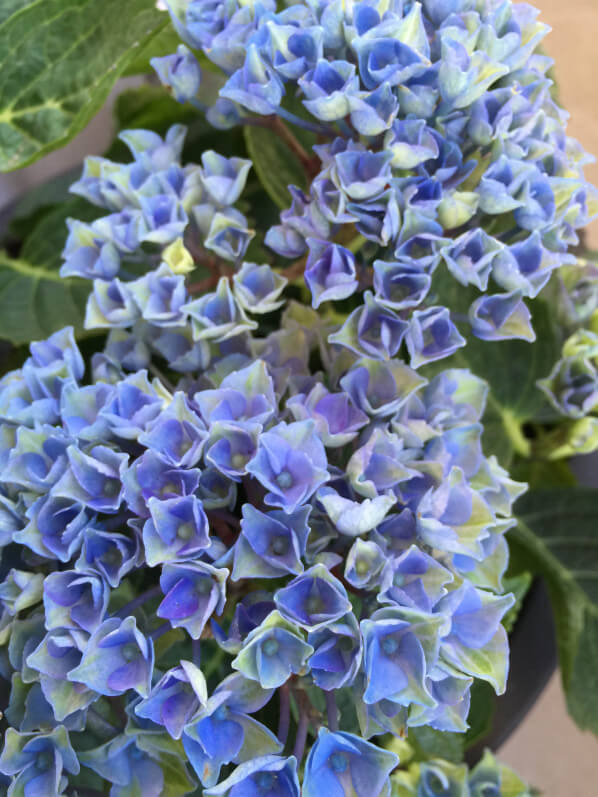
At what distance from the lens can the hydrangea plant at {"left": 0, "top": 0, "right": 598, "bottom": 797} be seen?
0.30 metres

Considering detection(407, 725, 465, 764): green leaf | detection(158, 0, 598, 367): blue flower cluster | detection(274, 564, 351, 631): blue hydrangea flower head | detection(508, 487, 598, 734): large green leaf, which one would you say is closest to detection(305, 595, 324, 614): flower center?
detection(274, 564, 351, 631): blue hydrangea flower head

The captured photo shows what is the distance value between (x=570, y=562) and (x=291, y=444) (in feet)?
1.28

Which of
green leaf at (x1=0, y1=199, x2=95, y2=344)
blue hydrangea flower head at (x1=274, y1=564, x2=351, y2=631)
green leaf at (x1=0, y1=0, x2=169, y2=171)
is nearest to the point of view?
blue hydrangea flower head at (x1=274, y1=564, x2=351, y2=631)

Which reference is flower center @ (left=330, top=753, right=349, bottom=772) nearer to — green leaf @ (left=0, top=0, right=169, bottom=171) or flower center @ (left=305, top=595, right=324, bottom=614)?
flower center @ (left=305, top=595, right=324, bottom=614)

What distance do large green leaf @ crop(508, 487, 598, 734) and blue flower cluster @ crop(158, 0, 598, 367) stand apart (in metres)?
0.30

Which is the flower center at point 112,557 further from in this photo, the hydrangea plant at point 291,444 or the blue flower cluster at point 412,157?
the blue flower cluster at point 412,157

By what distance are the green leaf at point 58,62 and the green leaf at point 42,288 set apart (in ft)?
0.30

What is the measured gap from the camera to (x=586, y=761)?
3.03 feet

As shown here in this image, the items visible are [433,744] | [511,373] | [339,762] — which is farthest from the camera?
[511,373]

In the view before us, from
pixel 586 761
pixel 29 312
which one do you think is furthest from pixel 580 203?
pixel 586 761

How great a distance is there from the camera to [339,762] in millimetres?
302

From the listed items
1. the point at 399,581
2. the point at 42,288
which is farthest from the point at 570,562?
the point at 42,288

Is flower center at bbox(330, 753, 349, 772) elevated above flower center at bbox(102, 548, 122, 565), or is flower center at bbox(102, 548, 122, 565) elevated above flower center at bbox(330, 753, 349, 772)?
flower center at bbox(102, 548, 122, 565)

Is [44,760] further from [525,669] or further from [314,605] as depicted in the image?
[525,669]
